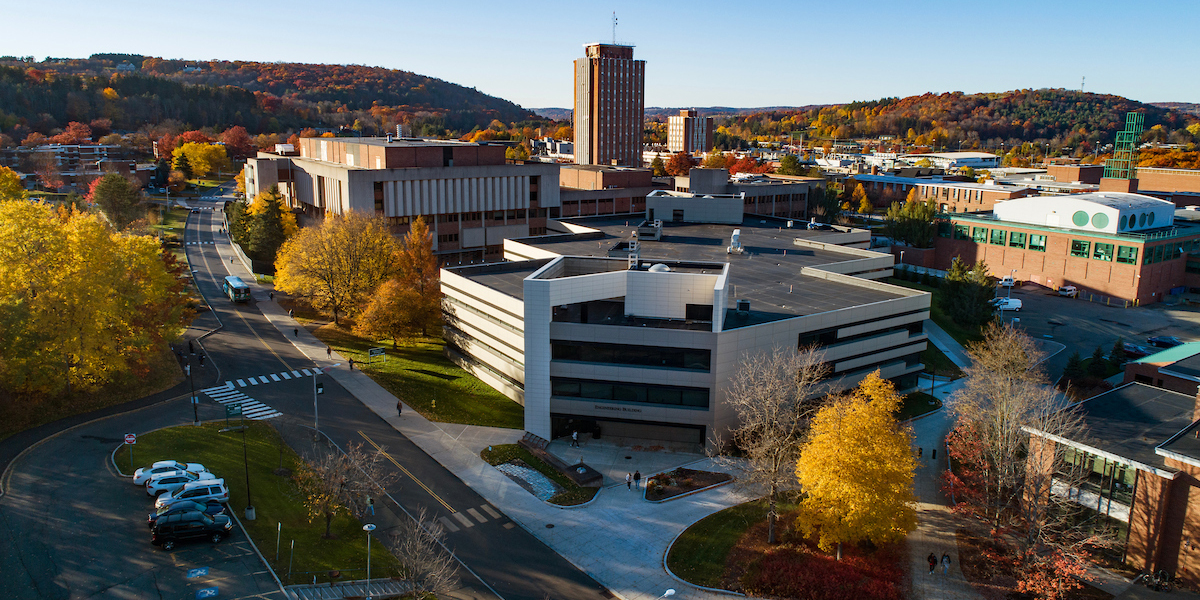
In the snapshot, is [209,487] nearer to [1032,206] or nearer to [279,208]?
[279,208]

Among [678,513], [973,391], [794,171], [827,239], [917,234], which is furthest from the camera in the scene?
[794,171]

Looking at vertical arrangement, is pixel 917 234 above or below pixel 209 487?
above

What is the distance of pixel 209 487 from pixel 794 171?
448 feet

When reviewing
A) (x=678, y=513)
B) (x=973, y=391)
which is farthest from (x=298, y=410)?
(x=973, y=391)

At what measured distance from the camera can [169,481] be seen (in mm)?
37375

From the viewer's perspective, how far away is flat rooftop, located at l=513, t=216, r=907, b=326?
5281cm

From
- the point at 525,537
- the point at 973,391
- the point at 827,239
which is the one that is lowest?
the point at 525,537

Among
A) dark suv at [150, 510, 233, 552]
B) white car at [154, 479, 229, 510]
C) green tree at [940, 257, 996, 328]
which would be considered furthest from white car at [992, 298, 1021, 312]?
dark suv at [150, 510, 233, 552]

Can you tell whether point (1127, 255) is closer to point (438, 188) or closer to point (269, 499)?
point (438, 188)

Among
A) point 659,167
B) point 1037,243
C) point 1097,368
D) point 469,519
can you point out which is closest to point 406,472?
point 469,519

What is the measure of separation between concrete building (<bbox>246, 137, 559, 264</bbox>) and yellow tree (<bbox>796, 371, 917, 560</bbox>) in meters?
60.7

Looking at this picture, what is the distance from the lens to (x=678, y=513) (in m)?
39.9

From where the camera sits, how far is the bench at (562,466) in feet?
140

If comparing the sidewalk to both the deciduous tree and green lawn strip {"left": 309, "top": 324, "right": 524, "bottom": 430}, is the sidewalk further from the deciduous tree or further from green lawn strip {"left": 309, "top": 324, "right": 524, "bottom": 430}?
the deciduous tree
